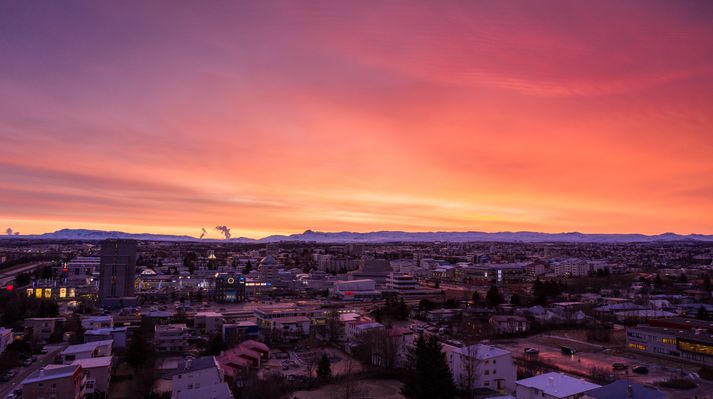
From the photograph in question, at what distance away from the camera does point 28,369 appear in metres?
12.2

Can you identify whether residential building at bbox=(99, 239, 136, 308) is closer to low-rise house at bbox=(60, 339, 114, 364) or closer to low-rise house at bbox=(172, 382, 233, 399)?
low-rise house at bbox=(60, 339, 114, 364)

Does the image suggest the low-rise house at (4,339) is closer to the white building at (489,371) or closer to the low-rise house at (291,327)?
the low-rise house at (291,327)

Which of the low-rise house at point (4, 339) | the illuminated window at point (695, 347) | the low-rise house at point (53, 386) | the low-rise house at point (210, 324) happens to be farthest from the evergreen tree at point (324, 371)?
the illuminated window at point (695, 347)

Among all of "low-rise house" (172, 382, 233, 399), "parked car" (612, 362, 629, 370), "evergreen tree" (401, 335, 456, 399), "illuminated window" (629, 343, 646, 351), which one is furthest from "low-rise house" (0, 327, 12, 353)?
"illuminated window" (629, 343, 646, 351)

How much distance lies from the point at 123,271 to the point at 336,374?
16033 mm

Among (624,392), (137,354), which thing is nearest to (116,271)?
(137,354)

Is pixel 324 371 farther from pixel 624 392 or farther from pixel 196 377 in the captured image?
pixel 624 392

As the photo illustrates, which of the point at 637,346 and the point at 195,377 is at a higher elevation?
the point at 195,377

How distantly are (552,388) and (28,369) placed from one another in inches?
465

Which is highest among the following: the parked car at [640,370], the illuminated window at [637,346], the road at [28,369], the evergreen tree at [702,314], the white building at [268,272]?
the white building at [268,272]

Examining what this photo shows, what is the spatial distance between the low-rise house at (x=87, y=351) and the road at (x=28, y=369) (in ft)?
3.12

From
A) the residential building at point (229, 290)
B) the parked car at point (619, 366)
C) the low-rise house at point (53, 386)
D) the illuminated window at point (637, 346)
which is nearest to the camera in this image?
the low-rise house at point (53, 386)

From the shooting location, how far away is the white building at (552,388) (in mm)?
8344

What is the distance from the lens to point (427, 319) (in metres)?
19.4
